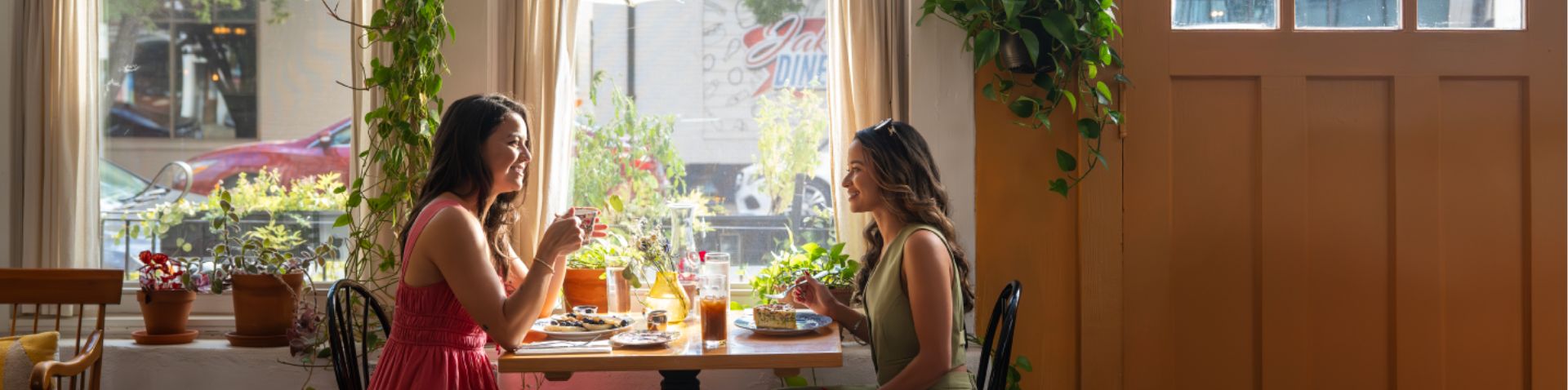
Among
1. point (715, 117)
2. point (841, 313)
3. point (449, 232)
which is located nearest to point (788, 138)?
point (715, 117)

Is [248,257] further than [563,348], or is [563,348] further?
[248,257]

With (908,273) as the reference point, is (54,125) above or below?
above

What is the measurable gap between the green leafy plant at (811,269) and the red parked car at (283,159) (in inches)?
50.5

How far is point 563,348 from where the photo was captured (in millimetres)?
2127

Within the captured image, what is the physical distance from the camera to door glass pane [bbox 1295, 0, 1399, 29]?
2.94m

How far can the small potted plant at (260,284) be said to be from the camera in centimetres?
291

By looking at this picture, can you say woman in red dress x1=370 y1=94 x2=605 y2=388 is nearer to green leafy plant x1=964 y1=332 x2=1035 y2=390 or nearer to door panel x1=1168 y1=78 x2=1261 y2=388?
green leafy plant x1=964 y1=332 x2=1035 y2=390

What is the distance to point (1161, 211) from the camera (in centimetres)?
296

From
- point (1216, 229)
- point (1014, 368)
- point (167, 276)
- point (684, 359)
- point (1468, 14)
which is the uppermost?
point (1468, 14)

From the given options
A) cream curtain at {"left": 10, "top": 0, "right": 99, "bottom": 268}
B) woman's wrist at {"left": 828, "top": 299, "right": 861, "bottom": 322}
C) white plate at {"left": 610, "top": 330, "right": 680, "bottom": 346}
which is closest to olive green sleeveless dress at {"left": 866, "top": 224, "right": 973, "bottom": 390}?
woman's wrist at {"left": 828, "top": 299, "right": 861, "bottom": 322}

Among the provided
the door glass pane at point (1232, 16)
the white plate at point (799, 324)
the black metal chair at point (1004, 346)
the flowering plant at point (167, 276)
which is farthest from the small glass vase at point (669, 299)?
the door glass pane at point (1232, 16)

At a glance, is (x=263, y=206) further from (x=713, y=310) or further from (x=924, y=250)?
(x=924, y=250)

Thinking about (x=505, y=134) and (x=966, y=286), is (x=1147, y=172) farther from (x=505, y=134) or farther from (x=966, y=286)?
(x=505, y=134)

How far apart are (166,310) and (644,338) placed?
159 cm
